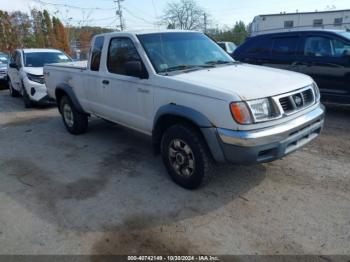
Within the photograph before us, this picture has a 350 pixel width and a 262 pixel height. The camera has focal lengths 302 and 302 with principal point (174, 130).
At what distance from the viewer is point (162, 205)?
3408mm

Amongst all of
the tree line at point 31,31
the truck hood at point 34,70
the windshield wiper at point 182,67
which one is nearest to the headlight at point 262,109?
the windshield wiper at point 182,67

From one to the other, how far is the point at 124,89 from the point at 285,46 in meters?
4.40

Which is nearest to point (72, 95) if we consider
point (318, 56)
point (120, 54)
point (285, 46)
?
point (120, 54)

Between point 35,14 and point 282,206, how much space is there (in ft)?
101

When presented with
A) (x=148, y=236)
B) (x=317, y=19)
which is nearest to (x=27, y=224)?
(x=148, y=236)

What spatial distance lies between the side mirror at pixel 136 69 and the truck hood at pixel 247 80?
50 cm

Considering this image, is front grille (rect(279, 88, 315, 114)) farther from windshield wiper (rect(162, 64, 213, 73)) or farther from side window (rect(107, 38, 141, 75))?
side window (rect(107, 38, 141, 75))

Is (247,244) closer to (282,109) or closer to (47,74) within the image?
(282,109)

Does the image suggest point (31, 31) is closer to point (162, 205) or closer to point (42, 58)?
point (42, 58)

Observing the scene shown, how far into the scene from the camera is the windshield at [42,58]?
360 inches

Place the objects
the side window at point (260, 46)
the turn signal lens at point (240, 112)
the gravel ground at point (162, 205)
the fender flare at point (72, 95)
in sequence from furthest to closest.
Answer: the side window at point (260, 46)
the fender flare at point (72, 95)
the turn signal lens at point (240, 112)
the gravel ground at point (162, 205)

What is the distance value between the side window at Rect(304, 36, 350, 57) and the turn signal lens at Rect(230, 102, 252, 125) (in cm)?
433

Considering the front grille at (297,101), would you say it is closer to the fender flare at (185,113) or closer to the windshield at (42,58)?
the fender flare at (185,113)

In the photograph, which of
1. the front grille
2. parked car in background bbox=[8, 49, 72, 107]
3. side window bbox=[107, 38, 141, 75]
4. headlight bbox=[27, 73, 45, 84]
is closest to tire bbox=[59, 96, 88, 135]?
side window bbox=[107, 38, 141, 75]
